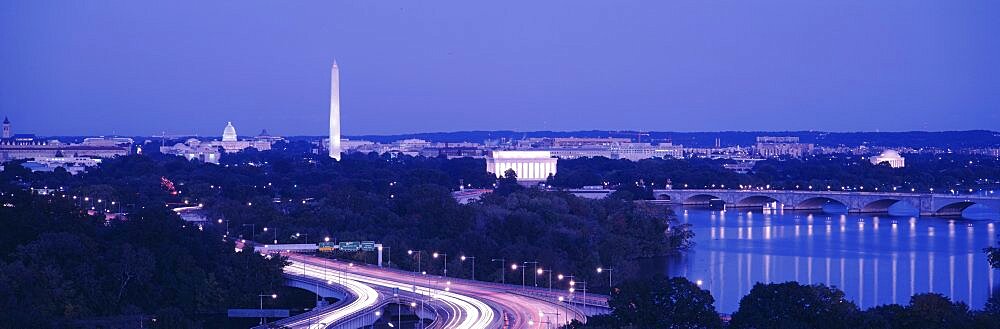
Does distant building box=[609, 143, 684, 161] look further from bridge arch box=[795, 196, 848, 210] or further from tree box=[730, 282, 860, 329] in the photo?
tree box=[730, 282, 860, 329]

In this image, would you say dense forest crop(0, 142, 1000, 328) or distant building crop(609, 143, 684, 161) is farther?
distant building crop(609, 143, 684, 161)

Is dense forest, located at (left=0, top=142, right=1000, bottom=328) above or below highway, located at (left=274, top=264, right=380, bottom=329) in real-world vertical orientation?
above

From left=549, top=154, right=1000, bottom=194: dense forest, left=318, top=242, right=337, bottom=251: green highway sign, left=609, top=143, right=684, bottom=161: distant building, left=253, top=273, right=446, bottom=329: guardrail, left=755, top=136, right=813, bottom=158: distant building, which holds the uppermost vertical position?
left=755, top=136, right=813, bottom=158: distant building

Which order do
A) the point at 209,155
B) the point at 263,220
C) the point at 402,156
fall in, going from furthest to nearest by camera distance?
the point at 402,156, the point at 209,155, the point at 263,220

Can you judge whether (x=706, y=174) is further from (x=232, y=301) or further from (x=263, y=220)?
(x=232, y=301)

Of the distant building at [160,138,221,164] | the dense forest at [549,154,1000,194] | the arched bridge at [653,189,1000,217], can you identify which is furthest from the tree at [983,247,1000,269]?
the distant building at [160,138,221,164]

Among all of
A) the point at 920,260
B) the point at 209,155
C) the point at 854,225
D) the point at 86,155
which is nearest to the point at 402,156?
the point at 209,155

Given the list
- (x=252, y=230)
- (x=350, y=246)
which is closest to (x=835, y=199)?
(x=252, y=230)
